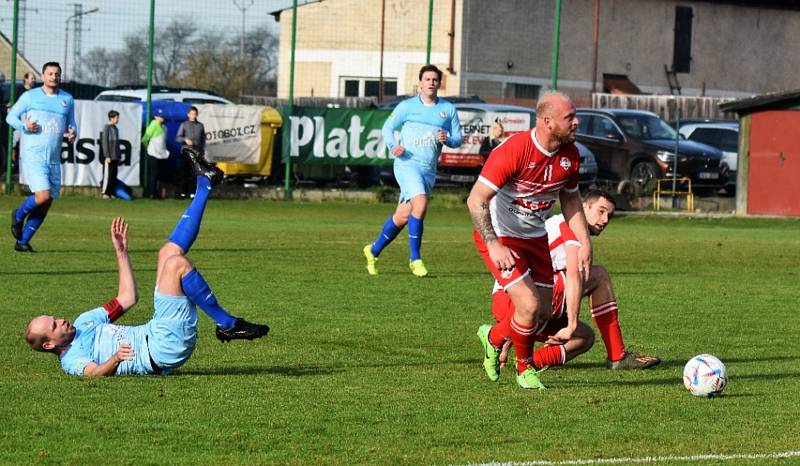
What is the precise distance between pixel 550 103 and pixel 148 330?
2.62 m

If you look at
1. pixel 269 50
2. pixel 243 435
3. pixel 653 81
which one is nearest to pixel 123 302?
pixel 243 435

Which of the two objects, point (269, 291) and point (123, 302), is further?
point (269, 291)

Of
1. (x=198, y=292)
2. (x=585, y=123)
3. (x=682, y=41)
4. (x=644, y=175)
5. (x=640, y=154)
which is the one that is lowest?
(x=198, y=292)

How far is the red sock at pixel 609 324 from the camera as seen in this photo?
893 cm

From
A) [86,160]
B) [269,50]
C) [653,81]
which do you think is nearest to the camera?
[86,160]

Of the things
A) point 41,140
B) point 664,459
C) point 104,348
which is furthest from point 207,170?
point 41,140

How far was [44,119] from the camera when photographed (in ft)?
55.3

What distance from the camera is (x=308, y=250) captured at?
58.3ft

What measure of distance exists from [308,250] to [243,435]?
438 inches

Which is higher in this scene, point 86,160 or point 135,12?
point 135,12

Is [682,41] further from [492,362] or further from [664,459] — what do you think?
[664,459]

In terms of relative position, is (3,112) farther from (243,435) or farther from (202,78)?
(202,78)

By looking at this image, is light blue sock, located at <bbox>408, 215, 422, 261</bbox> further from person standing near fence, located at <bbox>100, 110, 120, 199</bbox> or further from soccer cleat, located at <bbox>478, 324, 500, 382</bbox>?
person standing near fence, located at <bbox>100, 110, 120, 199</bbox>

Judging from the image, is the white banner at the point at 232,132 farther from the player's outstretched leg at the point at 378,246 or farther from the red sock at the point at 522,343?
the red sock at the point at 522,343
